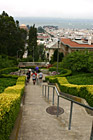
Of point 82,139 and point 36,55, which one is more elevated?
point 82,139

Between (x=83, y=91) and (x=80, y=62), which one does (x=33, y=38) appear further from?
(x=83, y=91)

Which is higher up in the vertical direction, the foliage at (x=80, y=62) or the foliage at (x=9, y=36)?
the foliage at (x=9, y=36)

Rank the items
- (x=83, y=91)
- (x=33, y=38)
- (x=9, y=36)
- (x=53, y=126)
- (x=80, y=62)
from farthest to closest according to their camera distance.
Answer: (x=33, y=38) < (x=9, y=36) < (x=80, y=62) < (x=83, y=91) < (x=53, y=126)

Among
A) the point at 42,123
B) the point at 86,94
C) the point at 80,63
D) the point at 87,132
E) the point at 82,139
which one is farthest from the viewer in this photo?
the point at 80,63

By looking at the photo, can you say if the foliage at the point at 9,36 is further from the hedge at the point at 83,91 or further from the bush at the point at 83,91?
the bush at the point at 83,91

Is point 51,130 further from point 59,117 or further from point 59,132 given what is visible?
point 59,117

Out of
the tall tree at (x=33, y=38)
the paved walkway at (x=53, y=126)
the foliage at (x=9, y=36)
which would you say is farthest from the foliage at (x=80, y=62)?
the tall tree at (x=33, y=38)

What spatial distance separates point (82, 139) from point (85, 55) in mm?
16468

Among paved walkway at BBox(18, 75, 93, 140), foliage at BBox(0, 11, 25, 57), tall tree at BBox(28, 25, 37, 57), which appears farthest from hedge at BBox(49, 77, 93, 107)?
tall tree at BBox(28, 25, 37, 57)

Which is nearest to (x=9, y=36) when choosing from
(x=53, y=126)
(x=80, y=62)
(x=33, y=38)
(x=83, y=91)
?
(x=33, y=38)

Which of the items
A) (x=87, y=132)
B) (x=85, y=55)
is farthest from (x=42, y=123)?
(x=85, y=55)

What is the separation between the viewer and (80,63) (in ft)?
62.6

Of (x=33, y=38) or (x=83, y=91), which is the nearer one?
(x=83, y=91)

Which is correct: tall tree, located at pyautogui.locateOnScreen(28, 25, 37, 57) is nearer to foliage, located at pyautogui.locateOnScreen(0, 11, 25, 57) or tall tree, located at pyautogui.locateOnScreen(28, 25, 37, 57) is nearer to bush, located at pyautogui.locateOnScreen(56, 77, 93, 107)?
foliage, located at pyautogui.locateOnScreen(0, 11, 25, 57)
